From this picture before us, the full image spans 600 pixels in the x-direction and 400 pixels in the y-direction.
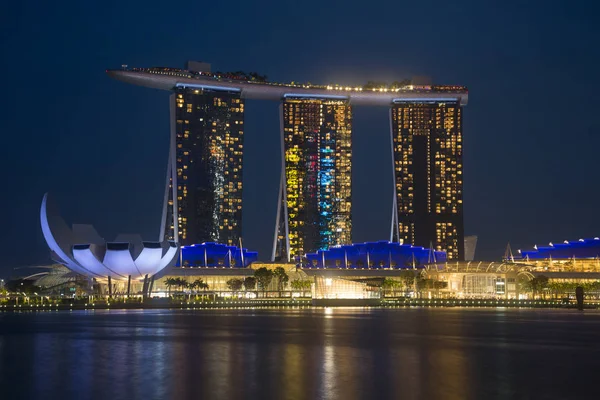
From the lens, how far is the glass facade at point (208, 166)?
595 feet

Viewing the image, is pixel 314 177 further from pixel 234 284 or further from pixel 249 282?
pixel 249 282

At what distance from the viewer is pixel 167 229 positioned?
187m

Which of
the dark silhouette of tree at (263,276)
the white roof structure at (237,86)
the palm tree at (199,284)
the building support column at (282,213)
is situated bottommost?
the palm tree at (199,284)

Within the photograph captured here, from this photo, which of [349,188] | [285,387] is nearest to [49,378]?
[285,387]

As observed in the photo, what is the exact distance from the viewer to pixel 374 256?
180875 mm

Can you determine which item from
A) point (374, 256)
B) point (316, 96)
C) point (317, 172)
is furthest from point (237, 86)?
point (374, 256)

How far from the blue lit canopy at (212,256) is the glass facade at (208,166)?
7727 mm

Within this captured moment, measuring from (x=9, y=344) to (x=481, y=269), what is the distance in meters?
107

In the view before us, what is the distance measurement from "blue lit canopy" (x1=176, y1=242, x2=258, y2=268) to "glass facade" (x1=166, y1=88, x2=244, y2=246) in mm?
7727

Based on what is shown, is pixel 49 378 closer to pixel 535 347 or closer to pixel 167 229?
pixel 535 347

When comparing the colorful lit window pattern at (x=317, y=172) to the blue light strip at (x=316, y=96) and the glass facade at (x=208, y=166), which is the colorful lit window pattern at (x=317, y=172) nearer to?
the blue light strip at (x=316, y=96)

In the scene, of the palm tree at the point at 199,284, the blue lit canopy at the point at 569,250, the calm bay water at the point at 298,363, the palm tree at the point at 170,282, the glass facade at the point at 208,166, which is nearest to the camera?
the calm bay water at the point at 298,363

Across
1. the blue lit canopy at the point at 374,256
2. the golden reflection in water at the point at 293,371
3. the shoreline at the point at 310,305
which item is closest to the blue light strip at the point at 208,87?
the blue lit canopy at the point at 374,256

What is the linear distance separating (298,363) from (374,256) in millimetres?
146058
